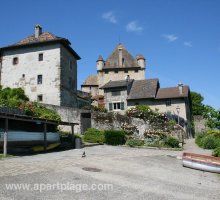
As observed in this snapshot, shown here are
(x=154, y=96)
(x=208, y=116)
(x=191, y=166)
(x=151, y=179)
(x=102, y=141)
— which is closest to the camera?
(x=151, y=179)

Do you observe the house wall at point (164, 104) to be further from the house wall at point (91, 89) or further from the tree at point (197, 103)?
the house wall at point (91, 89)

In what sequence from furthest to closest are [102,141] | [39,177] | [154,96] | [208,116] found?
[154,96] < [102,141] < [208,116] < [39,177]

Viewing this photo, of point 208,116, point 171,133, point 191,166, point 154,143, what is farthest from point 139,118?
point 191,166

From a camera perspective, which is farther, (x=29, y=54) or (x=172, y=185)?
(x=29, y=54)

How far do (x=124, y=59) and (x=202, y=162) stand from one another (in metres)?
46.2

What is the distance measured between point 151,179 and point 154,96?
3160cm

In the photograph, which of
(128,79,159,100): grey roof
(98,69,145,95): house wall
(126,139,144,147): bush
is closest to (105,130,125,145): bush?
(126,139,144,147): bush

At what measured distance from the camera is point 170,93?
43.9 meters

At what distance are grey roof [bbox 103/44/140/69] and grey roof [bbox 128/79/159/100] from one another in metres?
11.4

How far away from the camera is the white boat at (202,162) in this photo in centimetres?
1502

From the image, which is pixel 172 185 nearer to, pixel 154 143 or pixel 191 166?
pixel 191 166

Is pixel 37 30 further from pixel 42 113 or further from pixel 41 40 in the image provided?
pixel 42 113

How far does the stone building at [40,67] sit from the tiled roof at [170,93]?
45.1 ft

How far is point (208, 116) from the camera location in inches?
742
